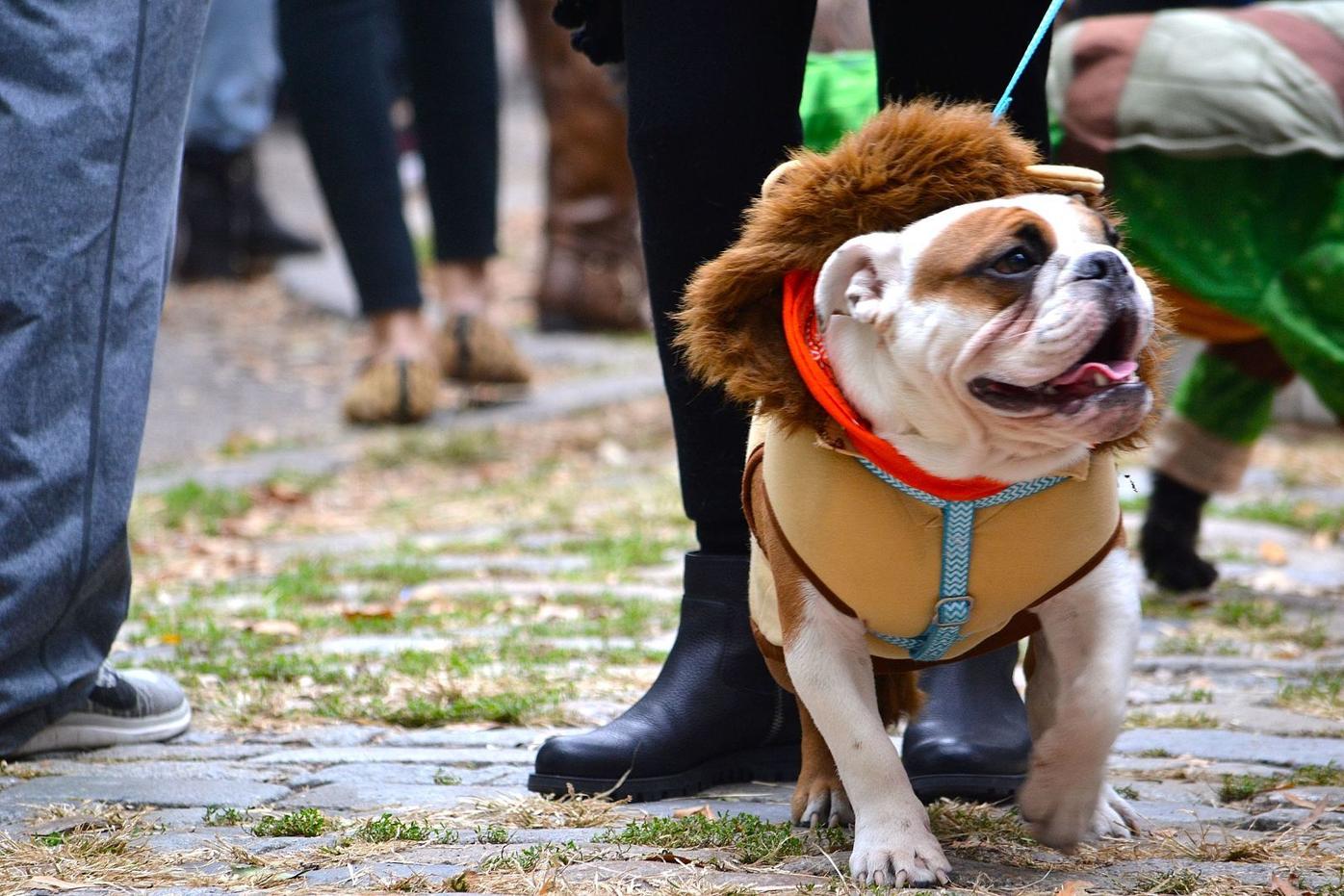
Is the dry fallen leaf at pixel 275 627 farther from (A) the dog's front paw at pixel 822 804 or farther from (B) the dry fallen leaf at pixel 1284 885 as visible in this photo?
(B) the dry fallen leaf at pixel 1284 885

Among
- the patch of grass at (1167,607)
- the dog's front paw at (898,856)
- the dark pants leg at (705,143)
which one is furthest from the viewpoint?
the patch of grass at (1167,607)

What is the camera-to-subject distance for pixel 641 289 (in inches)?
311

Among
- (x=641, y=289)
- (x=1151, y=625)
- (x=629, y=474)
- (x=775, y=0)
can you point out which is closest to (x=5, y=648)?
(x=775, y=0)

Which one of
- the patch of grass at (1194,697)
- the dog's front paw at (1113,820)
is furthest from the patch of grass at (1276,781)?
the patch of grass at (1194,697)

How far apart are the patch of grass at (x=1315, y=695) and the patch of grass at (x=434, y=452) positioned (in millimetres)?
3062

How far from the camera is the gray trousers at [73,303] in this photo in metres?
2.26

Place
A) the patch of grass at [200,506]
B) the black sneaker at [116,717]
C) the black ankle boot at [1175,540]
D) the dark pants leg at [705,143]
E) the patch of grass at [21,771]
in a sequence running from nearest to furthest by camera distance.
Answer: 1. the dark pants leg at [705,143]
2. the patch of grass at [21,771]
3. the black sneaker at [116,717]
4. the black ankle boot at [1175,540]
5. the patch of grass at [200,506]

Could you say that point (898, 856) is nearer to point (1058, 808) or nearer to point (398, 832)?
point (1058, 808)

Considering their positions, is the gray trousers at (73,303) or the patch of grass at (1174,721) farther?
the patch of grass at (1174,721)

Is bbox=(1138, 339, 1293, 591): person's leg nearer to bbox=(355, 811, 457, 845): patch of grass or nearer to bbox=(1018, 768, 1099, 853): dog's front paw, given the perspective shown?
bbox=(1018, 768, 1099, 853): dog's front paw

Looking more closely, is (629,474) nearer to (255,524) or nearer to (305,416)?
(255,524)

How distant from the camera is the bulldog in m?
1.80

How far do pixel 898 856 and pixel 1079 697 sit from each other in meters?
0.27

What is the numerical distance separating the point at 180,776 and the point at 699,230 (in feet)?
3.49
